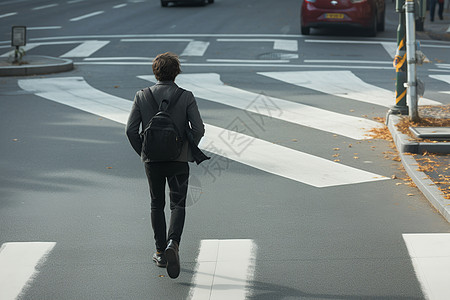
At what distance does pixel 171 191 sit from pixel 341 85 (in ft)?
34.7

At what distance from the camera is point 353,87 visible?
15.8 meters

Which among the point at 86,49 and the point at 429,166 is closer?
the point at 429,166

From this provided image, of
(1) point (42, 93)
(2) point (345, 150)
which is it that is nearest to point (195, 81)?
(1) point (42, 93)

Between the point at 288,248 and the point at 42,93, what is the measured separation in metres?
9.75

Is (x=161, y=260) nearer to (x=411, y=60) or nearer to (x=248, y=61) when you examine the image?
(x=411, y=60)

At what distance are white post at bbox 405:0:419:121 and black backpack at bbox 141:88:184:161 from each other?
6369mm

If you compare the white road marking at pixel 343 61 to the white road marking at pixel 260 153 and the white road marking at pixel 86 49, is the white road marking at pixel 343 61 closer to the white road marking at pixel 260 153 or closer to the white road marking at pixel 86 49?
the white road marking at pixel 86 49

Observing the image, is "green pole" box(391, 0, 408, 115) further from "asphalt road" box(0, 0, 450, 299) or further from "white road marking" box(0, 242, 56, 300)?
"white road marking" box(0, 242, 56, 300)

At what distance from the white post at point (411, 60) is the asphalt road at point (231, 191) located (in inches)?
34.3

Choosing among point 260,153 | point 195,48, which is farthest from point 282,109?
point 195,48

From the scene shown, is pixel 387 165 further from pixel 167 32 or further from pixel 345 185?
pixel 167 32

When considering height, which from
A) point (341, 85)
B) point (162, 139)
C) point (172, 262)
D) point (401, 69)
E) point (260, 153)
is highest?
point (162, 139)

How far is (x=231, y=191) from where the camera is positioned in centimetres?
846

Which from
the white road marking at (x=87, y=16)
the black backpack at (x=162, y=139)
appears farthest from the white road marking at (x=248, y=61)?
the black backpack at (x=162, y=139)
